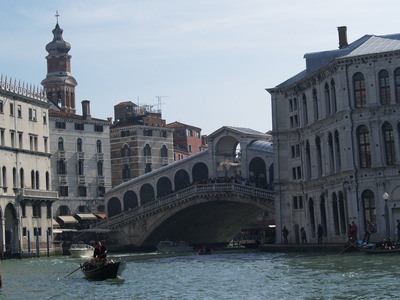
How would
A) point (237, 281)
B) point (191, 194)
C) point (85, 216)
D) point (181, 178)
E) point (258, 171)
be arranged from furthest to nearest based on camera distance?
point (85, 216) → point (181, 178) → point (258, 171) → point (191, 194) → point (237, 281)

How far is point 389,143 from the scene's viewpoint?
5362cm

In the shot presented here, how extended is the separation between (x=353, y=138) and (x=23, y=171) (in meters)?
28.1

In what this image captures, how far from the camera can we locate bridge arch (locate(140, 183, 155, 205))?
84.6 m

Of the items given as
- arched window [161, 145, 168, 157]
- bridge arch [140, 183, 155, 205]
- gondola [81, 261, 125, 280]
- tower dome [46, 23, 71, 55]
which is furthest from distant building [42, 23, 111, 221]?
gondola [81, 261, 125, 280]

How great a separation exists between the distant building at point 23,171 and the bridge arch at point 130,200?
11.2 m

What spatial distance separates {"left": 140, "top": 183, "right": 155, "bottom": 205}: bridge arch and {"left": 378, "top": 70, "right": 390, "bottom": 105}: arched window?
34.2m

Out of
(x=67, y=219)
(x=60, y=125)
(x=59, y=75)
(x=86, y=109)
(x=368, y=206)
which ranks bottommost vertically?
(x=368, y=206)

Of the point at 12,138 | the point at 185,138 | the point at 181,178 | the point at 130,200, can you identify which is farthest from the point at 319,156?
the point at 185,138

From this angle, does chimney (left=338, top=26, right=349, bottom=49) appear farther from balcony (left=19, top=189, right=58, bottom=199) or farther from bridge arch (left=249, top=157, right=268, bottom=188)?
balcony (left=19, top=189, right=58, bottom=199)

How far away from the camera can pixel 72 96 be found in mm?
104500

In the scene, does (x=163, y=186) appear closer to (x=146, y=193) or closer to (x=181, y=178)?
(x=146, y=193)

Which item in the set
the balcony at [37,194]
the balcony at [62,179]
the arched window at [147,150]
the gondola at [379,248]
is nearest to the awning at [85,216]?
the balcony at [62,179]

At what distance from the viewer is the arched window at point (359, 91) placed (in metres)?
54.6

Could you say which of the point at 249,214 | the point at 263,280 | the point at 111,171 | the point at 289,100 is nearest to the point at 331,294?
the point at 263,280
